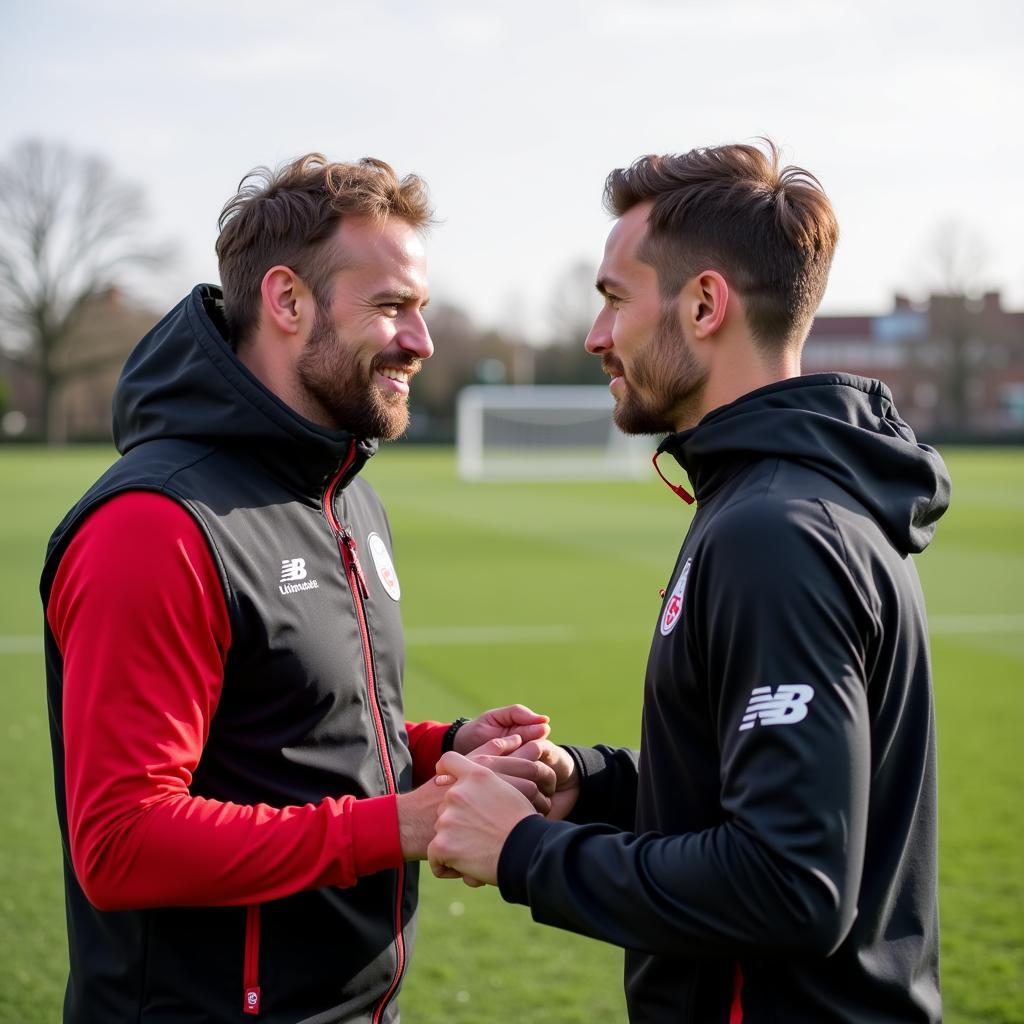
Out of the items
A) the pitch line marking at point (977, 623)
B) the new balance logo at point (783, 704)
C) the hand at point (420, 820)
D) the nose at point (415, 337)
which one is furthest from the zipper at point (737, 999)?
the pitch line marking at point (977, 623)

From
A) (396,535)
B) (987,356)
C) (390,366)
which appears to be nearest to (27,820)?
(390,366)

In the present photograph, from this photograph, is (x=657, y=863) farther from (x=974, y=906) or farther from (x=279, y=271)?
(x=974, y=906)

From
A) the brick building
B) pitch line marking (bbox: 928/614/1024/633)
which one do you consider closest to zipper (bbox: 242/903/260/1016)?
pitch line marking (bbox: 928/614/1024/633)

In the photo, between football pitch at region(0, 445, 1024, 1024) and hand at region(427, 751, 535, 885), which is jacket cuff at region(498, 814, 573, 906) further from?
football pitch at region(0, 445, 1024, 1024)

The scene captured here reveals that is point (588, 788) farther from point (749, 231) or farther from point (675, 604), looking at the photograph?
point (749, 231)

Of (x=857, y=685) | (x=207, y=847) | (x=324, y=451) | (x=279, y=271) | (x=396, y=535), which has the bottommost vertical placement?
(x=396, y=535)

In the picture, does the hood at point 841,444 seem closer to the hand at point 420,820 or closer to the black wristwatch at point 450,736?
the hand at point 420,820

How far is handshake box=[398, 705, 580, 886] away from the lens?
2178mm

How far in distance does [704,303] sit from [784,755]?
946 millimetres

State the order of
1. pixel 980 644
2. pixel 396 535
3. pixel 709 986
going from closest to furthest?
1. pixel 709 986
2. pixel 980 644
3. pixel 396 535

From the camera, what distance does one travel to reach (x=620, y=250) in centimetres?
254

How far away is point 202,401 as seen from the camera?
2.69 m

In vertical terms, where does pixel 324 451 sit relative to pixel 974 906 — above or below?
above

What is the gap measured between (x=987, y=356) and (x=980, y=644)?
70430mm
